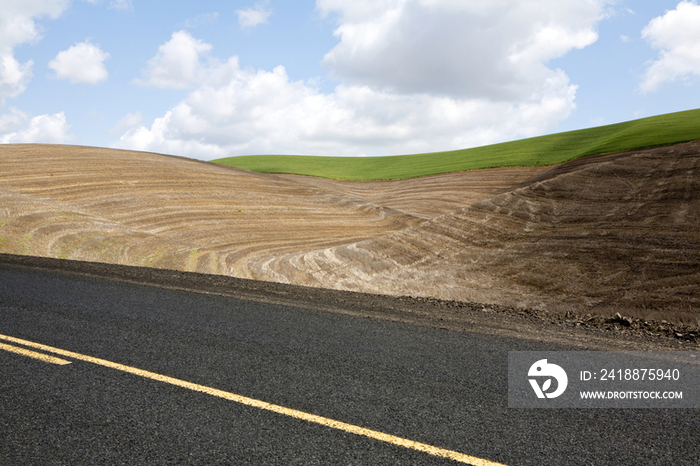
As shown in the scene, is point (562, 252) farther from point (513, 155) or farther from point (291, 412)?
point (513, 155)

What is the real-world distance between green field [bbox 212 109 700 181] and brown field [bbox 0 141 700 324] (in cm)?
575

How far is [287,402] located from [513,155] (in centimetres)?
4748

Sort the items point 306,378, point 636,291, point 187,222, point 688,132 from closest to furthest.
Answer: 1. point 306,378
2. point 636,291
3. point 187,222
4. point 688,132

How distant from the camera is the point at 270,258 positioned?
2000cm

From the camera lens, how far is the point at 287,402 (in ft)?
14.8

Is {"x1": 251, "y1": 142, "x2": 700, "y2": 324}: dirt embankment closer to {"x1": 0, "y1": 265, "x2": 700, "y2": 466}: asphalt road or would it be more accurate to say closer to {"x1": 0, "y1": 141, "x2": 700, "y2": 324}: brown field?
{"x1": 0, "y1": 141, "x2": 700, "y2": 324}: brown field

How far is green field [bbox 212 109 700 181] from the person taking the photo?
36.0m

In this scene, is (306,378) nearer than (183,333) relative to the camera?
Yes

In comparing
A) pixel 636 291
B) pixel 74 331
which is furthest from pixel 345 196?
pixel 74 331

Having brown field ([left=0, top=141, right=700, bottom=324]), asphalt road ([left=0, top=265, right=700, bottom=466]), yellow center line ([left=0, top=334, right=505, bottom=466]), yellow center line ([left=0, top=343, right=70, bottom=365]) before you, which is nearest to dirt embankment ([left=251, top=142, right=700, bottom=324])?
brown field ([left=0, top=141, right=700, bottom=324])

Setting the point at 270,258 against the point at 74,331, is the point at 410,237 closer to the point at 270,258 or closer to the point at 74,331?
the point at 270,258

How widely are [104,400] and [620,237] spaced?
782 inches

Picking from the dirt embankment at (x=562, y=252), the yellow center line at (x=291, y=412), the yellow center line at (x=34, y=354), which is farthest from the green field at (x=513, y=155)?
the yellow center line at (x=34, y=354)

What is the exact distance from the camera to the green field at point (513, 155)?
3597 centimetres
